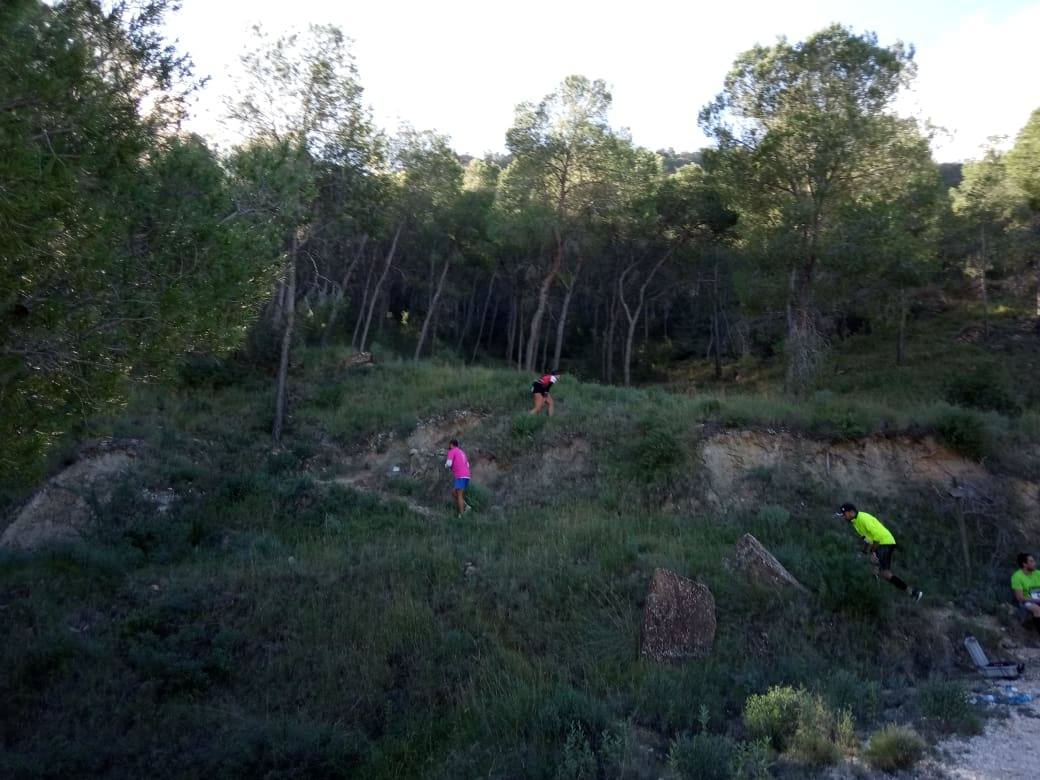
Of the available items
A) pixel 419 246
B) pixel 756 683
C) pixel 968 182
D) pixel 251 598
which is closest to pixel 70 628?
pixel 251 598

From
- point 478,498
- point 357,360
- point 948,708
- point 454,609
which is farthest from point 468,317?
point 948,708

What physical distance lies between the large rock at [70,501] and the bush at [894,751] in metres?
14.8

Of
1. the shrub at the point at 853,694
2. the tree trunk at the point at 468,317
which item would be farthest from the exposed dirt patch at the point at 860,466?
the tree trunk at the point at 468,317

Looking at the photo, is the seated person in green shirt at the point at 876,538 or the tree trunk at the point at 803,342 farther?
the tree trunk at the point at 803,342

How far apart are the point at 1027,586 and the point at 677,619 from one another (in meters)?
5.61

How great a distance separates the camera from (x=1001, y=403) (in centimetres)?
1811

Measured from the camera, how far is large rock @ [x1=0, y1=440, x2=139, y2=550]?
15.5 meters

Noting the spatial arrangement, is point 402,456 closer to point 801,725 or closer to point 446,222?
point 801,725

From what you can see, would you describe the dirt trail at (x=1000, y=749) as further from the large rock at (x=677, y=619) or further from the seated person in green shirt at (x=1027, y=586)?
the large rock at (x=677, y=619)

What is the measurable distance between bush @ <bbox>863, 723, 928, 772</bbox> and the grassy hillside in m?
0.82

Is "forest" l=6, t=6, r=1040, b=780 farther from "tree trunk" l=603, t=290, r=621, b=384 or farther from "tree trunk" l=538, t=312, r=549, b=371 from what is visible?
"tree trunk" l=538, t=312, r=549, b=371

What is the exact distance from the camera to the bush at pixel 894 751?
20.1ft

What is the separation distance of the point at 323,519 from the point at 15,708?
6.89m

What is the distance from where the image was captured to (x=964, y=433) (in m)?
15.0
